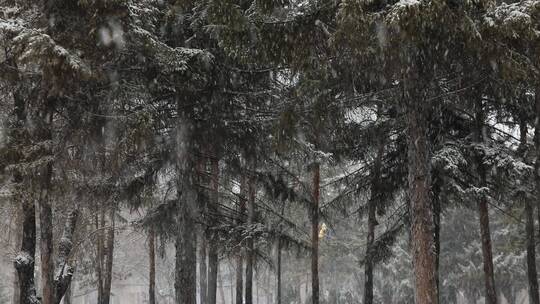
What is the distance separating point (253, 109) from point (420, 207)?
5.60m

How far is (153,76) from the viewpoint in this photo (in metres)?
12.2

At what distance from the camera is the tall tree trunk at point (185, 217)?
1281cm

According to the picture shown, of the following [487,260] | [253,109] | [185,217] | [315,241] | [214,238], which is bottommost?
[487,260]

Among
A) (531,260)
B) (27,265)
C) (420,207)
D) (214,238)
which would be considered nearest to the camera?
(420,207)

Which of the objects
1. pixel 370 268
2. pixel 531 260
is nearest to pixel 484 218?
pixel 531 260

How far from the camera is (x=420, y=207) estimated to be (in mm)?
9016

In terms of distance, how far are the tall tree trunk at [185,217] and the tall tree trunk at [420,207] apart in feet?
18.4

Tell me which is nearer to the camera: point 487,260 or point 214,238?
point 487,260

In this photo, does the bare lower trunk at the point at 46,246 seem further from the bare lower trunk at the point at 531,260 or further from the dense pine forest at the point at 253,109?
the bare lower trunk at the point at 531,260

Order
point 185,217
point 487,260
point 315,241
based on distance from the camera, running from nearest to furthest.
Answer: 1. point 185,217
2. point 487,260
3. point 315,241

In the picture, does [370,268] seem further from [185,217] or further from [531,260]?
[185,217]

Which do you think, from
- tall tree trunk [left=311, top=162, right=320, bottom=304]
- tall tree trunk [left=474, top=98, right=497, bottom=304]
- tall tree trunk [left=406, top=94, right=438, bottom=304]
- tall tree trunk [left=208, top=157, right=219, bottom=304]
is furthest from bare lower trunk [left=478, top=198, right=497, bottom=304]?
tall tree trunk [left=208, top=157, right=219, bottom=304]

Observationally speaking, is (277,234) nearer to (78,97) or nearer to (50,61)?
(78,97)

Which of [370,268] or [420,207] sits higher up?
[420,207]
